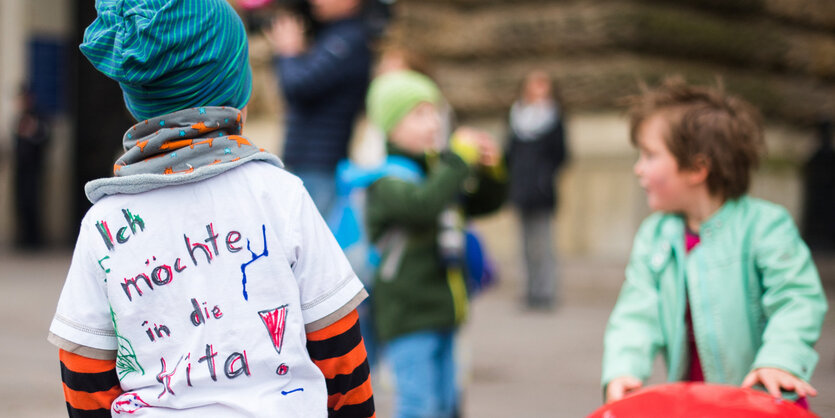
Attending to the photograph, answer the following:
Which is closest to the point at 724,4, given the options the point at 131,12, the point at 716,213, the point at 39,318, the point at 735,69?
the point at 735,69

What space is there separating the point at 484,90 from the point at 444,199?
685cm

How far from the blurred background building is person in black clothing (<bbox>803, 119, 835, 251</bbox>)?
0.15 metres

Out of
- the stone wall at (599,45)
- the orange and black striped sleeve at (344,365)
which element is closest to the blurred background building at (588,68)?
the stone wall at (599,45)

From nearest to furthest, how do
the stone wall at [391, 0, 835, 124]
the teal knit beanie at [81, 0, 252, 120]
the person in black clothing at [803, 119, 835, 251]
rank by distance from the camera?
the teal knit beanie at [81, 0, 252, 120] → the stone wall at [391, 0, 835, 124] → the person in black clothing at [803, 119, 835, 251]

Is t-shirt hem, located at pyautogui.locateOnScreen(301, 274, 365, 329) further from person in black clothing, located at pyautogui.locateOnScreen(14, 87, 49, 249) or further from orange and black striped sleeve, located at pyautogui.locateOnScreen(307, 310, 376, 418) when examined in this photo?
person in black clothing, located at pyautogui.locateOnScreen(14, 87, 49, 249)

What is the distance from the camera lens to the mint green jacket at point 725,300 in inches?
79.7

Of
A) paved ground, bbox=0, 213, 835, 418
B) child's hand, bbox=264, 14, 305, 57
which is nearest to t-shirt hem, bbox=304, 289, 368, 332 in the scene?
paved ground, bbox=0, 213, 835, 418

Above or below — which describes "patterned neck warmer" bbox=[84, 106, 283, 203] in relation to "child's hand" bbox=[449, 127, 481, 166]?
above

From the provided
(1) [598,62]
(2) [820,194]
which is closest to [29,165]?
(1) [598,62]

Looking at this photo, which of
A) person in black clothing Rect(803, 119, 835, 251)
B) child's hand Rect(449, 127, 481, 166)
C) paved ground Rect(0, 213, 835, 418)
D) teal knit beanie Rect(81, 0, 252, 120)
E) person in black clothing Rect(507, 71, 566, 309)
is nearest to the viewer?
teal knit beanie Rect(81, 0, 252, 120)

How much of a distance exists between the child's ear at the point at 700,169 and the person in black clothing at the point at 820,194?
9568 millimetres

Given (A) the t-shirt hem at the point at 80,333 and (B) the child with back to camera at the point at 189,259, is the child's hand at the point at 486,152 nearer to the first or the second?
(B) the child with back to camera at the point at 189,259

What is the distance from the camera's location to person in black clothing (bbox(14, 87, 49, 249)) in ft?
37.1

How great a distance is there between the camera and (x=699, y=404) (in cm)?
159
